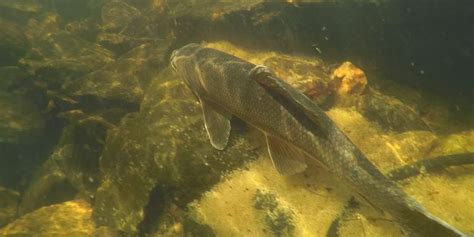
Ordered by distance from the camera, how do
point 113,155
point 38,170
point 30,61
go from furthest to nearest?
1. point 30,61
2. point 38,170
3. point 113,155

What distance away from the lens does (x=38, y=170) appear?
7430 millimetres

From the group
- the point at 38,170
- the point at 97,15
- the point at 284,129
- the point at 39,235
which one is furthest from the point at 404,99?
the point at 97,15

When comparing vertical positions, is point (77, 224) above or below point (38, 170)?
above

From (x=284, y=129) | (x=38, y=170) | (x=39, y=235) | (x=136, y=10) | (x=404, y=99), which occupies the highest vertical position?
(x=284, y=129)

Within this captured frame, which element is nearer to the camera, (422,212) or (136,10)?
(422,212)

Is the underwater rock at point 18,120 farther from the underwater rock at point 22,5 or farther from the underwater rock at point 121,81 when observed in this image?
the underwater rock at point 22,5

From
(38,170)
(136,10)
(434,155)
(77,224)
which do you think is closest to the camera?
(434,155)

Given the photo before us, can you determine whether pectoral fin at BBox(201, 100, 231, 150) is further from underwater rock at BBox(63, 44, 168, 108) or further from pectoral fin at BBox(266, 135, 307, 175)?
underwater rock at BBox(63, 44, 168, 108)

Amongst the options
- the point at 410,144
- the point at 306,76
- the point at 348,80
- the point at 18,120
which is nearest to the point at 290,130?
the point at 410,144

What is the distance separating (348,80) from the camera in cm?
581

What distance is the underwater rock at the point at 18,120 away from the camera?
764cm

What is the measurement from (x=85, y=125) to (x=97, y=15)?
735 cm

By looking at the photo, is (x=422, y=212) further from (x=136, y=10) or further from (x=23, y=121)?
(x=136, y=10)

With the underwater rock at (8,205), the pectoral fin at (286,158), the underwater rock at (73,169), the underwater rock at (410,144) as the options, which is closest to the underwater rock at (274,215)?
the pectoral fin at (286,158)
